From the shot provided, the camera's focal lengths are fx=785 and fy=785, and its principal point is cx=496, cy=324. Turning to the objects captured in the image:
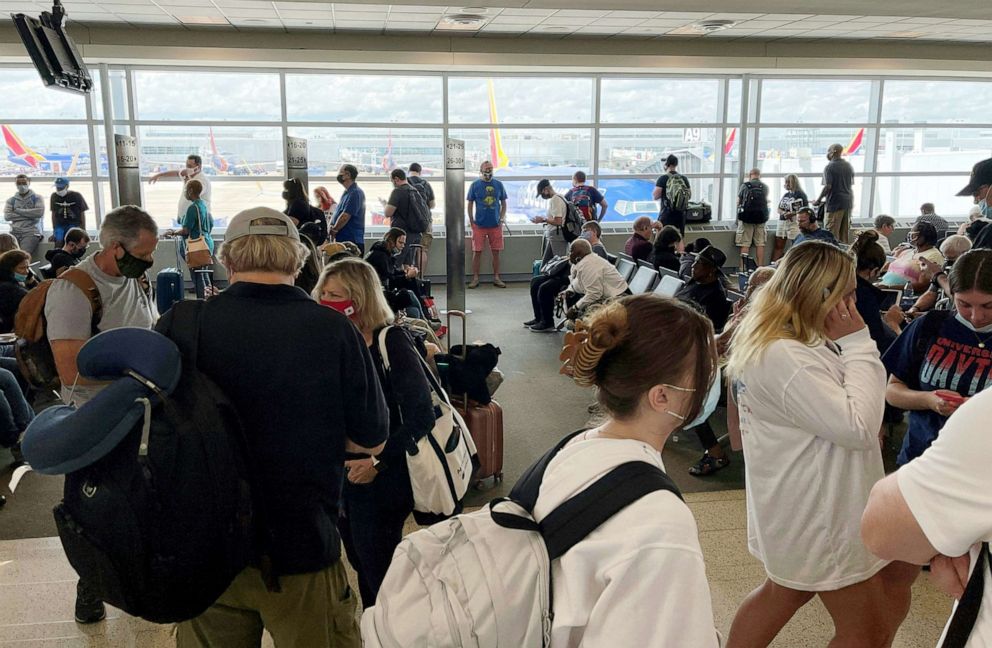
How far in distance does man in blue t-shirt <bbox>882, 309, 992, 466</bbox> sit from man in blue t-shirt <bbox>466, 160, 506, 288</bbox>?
8.96 metres

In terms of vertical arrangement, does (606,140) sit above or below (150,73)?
below

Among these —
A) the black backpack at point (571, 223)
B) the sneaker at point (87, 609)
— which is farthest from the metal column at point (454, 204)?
the sneaker at point (87, 609)

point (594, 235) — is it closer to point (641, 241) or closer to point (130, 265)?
point (641, 241)

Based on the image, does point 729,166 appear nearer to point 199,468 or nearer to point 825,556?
point 825,556

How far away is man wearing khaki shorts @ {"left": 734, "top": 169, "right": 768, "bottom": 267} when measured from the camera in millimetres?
12016

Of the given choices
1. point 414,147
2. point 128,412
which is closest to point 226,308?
point 128,412

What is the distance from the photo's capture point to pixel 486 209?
11.4 m

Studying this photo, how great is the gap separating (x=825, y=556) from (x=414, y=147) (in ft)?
36.6

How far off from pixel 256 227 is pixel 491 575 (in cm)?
116

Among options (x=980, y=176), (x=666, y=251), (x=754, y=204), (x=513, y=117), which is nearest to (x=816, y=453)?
(x=980, y=176)

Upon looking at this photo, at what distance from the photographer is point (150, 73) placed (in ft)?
38.0

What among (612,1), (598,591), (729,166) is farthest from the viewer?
(729,166)

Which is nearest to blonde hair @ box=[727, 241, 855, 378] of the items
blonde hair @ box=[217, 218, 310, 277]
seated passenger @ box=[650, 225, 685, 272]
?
blonde hair @ box=[217, 218, 310, 277]

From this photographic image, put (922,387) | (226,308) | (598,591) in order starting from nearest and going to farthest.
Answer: (598,591) → (226,308) → (922,387)
